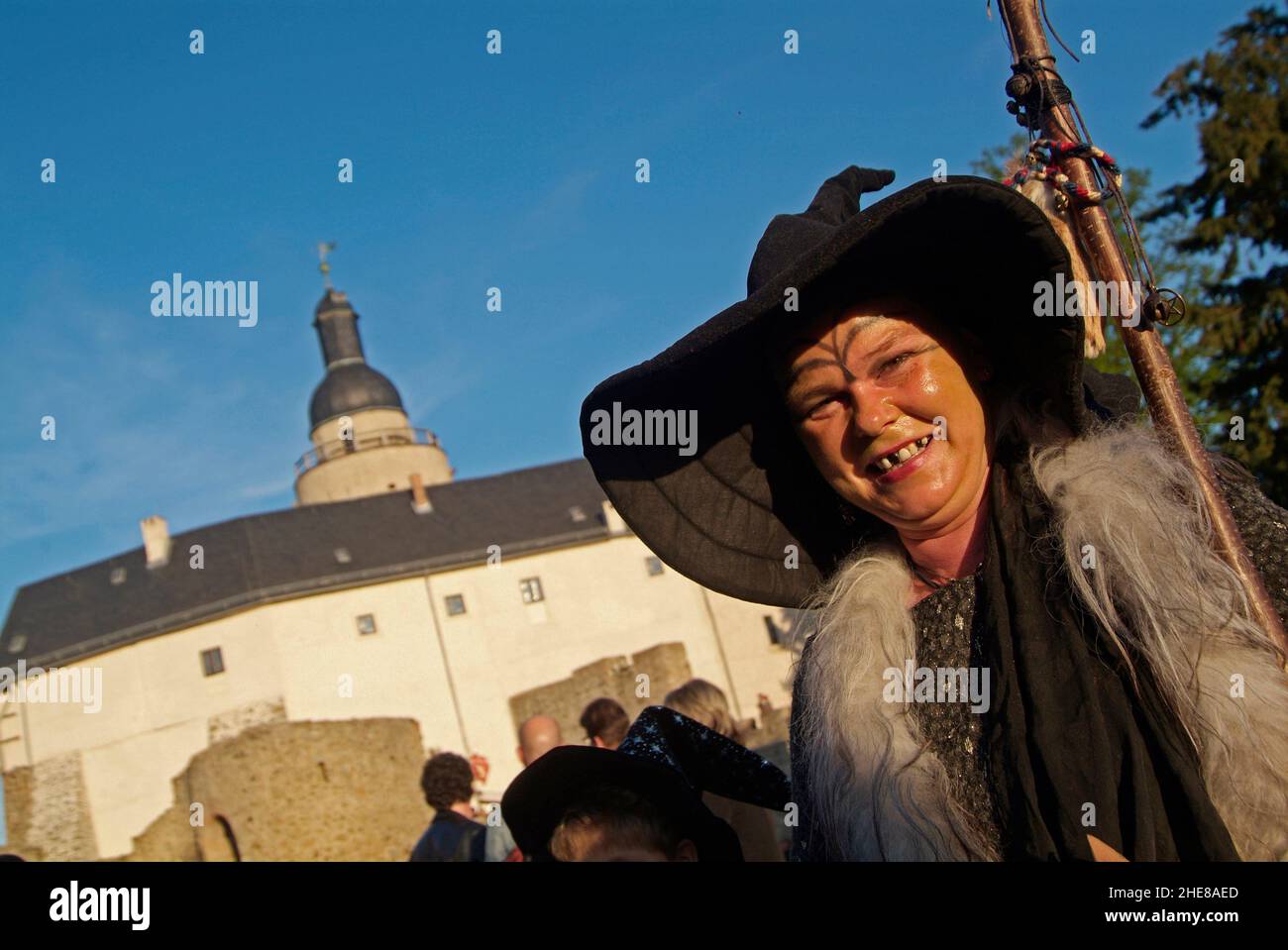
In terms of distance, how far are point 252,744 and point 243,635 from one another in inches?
286

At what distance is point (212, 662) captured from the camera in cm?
4044

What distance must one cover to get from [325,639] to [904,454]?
41587 millimetres

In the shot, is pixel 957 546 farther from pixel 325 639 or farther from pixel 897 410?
pixel 325 639

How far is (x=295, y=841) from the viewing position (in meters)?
34.4

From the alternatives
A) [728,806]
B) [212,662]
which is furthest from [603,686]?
[728,806]

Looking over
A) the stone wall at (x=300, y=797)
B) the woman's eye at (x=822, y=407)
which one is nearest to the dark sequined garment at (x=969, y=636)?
the woman's eye at (x=822, y=407)

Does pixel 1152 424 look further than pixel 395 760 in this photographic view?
No

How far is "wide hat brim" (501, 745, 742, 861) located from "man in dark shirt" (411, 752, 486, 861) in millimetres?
3607

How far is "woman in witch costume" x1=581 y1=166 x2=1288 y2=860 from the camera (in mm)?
1498

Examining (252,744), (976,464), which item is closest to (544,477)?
(252,744)

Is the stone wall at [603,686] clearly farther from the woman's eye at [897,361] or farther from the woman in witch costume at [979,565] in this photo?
the woman's eye at [897,361]

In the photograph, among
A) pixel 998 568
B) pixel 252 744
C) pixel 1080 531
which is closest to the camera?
pixel 1080 531

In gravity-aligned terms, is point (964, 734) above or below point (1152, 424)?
below
